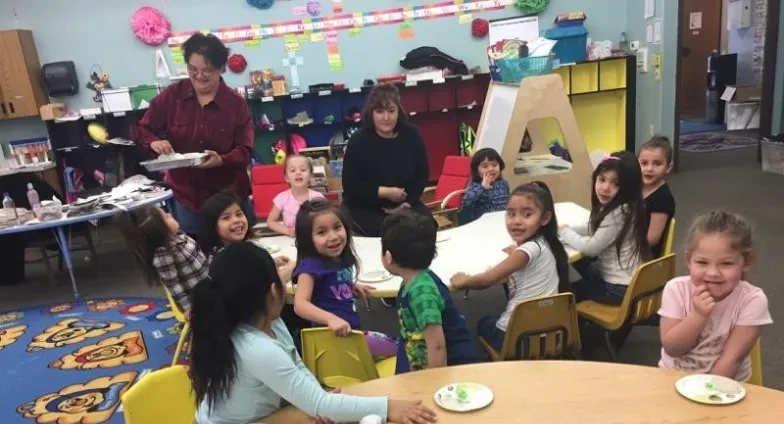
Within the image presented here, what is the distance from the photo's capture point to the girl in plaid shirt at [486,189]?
362cm

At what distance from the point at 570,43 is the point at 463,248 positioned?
14.0 ft

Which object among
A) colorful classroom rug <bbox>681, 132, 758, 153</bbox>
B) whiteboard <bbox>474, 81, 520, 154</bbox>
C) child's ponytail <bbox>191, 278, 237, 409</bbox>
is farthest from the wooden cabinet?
colorful classroom rug <bbox>681, 132, 758, 153</bbox>

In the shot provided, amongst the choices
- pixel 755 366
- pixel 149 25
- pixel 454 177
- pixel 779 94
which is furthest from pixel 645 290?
pixel 149 25

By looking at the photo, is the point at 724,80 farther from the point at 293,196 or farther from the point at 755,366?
the point at 755,366

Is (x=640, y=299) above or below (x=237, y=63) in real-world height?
below

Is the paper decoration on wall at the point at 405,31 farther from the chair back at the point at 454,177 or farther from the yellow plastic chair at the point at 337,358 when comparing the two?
the yellow plastic chair at the point at 337,358

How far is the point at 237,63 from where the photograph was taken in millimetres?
6336

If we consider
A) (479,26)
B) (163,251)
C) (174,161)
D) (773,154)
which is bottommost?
(773,154)

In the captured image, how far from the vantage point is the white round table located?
7.96 feet

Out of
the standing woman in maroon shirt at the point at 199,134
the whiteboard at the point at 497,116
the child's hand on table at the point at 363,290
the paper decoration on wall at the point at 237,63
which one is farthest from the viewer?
the paper decoration on wall at the point at 237,63

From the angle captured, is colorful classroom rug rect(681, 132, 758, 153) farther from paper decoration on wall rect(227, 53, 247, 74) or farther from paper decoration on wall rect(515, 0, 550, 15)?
paper decoration on wall rect(227, 53, 247, 74)

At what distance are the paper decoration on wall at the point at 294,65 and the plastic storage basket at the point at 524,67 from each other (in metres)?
2.79

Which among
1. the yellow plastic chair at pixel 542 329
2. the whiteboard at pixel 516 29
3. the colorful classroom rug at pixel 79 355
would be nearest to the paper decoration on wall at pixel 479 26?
the whiteboard at pixel 516 29

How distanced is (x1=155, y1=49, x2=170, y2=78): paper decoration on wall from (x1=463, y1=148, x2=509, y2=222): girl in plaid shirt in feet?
13.2
